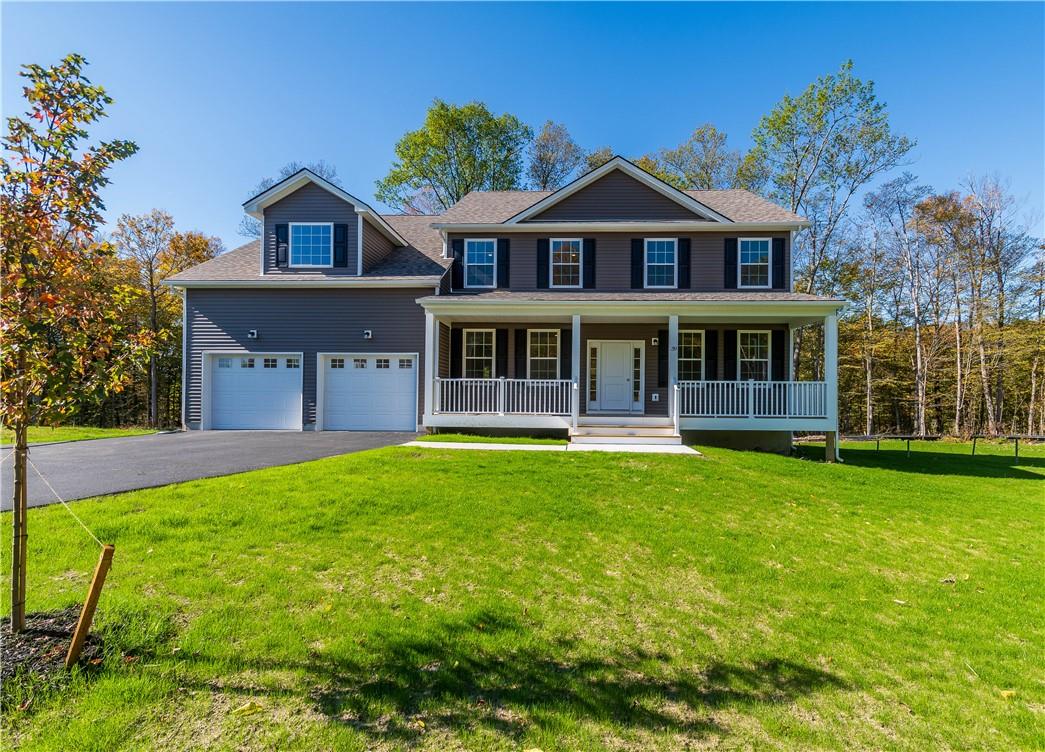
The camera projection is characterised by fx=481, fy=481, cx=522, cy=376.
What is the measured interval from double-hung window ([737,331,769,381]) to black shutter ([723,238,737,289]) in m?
1.44

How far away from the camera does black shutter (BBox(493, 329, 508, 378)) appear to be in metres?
14.0

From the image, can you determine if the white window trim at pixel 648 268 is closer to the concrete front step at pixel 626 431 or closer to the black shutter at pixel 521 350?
the black shutter at pixel 521 350

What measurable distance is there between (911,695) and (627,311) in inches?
378

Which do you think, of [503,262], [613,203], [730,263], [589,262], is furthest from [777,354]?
[503,262]

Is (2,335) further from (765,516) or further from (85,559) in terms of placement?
(765,516)

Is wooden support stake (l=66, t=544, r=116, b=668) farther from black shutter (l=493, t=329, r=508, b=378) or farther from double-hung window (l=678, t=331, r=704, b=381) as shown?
double-hung window (l=678, t=331, r=704, b=381)

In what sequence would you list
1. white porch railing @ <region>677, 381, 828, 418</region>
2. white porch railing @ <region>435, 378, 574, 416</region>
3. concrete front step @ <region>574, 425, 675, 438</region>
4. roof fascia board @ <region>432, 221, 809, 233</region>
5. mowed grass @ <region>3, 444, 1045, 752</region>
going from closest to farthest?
1. mowed grass @ <region>3, 444, 1045, 752</region>
2. concrete front step @ <region>574, 425, 675, 438</region>
3. white porch railing @ <region>677, 381, 828, 418</region>
4. white porch railing @ <region>435, 378, 574, 416</region>
5. roof fascia board @ <region>432, 221, 809, 233</region>

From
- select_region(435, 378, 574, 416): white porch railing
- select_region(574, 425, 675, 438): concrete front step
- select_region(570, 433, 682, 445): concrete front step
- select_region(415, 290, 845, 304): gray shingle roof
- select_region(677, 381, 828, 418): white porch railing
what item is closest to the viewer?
select_region(570, 433, 682, 445): concrete front step

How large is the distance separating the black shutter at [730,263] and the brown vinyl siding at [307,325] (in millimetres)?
8677

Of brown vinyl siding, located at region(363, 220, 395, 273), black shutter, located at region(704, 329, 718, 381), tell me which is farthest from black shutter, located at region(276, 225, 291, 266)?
black shutter, located at region(704, 329, 718, 381)

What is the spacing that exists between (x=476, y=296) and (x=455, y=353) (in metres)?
1.86

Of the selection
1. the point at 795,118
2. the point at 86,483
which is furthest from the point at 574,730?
the point at 795,118

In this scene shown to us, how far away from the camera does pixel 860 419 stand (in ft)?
97.0

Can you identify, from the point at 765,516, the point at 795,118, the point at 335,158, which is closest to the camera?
the point at 765,516
